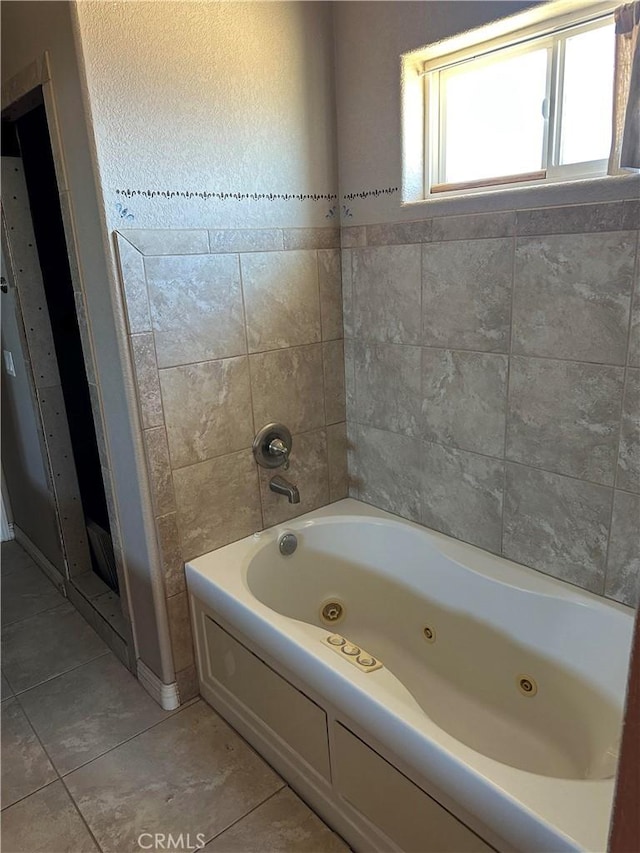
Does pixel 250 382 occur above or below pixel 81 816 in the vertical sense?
above

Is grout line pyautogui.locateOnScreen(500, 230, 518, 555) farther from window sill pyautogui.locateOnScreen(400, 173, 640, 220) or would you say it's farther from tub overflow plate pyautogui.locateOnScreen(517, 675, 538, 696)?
tub overflow plate pyautogui.locateOnScreen(517, 675, 538, 696)

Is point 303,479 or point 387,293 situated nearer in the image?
point 387,293

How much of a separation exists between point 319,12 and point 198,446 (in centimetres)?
153

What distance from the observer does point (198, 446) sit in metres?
1.91

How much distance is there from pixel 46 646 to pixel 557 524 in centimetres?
208

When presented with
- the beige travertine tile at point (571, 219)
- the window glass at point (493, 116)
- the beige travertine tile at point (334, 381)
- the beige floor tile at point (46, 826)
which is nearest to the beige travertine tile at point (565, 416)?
the beige travertine tile at point (571, 219)

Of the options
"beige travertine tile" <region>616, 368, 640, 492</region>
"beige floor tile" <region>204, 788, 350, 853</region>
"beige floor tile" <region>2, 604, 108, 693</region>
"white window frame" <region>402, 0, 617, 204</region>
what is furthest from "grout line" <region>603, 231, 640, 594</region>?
"beige floor tile" <region>2, 604, 108, 693</region>

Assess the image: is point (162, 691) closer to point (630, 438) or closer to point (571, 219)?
point (630, 438)

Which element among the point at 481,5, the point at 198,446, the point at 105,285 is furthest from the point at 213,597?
the point at 481,5

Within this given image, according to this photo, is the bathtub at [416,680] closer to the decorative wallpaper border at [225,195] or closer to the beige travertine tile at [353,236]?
the beige travertine tile at [353,236]

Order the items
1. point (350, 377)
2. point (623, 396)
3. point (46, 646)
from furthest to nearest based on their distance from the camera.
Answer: point (46, 646)
point (350, 377)
point (623, 396)

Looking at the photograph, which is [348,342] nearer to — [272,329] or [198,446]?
[272,329]

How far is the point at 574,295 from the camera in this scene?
60.9 inches

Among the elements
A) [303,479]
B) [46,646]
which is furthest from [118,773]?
[303,479]
